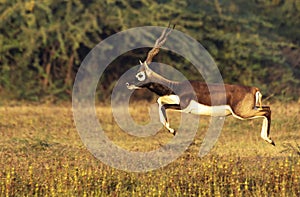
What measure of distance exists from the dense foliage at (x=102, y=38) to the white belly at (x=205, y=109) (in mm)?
7902

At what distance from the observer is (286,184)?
7.22 meters

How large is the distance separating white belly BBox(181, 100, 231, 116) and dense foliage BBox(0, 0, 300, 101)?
7.90 metres

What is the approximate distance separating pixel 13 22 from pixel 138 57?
3.18 metres

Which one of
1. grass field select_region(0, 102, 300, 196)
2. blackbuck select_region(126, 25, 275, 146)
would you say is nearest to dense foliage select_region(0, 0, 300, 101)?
grass field select_region(0, 102, 300, 196)

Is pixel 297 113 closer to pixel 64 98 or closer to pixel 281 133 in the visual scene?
pixel 281 133

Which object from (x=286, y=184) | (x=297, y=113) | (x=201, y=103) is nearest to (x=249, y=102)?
(x=201, y=103)

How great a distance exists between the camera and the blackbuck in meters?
9.16

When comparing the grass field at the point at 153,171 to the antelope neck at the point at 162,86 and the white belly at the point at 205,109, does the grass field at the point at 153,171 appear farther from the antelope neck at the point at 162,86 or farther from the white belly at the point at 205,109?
the antelope neck at the point at 162,86

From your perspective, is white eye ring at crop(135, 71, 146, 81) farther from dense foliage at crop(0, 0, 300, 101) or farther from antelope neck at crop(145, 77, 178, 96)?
dense foliage at crop(0, 0, 300, 101)

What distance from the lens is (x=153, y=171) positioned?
7859 millimetres

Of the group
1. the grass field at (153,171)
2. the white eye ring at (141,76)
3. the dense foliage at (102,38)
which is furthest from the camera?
the dense foliage at (102,38)

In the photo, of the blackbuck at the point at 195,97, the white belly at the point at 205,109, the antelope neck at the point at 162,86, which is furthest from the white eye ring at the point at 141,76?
the white belly at the point at 205,109

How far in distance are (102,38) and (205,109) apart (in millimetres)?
9155

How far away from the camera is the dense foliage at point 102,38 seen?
1741cm
